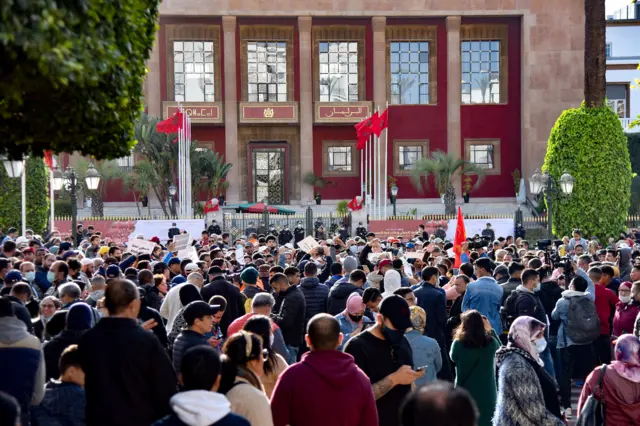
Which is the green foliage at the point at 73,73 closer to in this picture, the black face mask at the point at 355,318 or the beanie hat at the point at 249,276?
the black face mask at the point at 355,318

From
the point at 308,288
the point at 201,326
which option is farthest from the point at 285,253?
the point at 201,326

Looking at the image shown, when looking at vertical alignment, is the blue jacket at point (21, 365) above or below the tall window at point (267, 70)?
below

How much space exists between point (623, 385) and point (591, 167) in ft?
72.4

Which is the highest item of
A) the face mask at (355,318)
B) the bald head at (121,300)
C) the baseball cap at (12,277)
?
the bald head at (121,300)

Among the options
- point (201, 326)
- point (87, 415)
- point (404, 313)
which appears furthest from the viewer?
point (201, 326)

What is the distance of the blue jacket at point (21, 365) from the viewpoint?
20.6 ft

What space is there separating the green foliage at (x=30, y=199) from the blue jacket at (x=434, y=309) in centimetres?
1865

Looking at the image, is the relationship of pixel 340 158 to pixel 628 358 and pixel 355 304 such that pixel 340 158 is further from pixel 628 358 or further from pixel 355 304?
pixel 628 358

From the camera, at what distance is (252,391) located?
538 cm

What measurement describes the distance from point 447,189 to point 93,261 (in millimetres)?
28281

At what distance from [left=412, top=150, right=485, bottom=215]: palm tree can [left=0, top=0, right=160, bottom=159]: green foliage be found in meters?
34.2

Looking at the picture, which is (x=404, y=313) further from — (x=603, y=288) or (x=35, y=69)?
(x=603, y=288)

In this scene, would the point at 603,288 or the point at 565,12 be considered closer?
the point at 603,288

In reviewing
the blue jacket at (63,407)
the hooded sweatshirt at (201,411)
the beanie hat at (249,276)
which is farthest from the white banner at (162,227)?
the hooded sweatshirt at (201,411)
